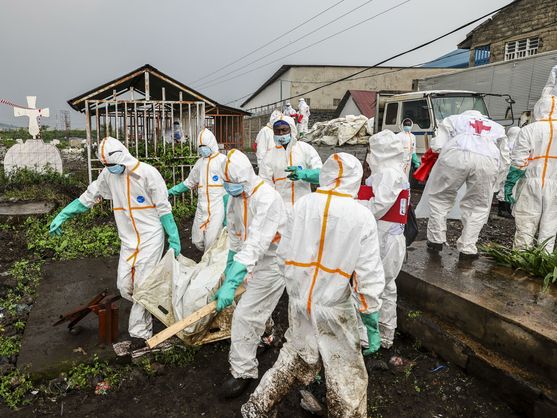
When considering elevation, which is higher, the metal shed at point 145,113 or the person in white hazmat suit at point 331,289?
the metal shed at point 145,113

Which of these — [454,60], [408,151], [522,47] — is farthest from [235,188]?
[454,60]

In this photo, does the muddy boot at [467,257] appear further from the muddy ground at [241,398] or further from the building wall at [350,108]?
the building wall at [350,108]

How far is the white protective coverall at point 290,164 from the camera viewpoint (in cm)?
528

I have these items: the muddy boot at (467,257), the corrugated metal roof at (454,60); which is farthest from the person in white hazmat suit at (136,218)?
the corrugated metal roof at (454,60)

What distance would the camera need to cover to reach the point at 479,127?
14.4ft

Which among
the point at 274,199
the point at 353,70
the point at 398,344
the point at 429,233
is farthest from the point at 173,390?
the point at 353,70

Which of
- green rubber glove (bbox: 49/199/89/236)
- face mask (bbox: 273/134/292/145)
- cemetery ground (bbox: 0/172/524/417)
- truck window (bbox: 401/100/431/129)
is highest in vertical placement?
truck window (bbox: 401/100/431/129)

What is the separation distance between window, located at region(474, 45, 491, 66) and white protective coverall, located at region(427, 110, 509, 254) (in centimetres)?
1558

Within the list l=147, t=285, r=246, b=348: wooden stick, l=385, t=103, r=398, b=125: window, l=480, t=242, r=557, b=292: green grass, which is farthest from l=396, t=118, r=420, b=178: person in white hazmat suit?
l=147, t=285, r=246, b=348: wooden stick

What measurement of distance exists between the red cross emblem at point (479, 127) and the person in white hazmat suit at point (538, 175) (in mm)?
513

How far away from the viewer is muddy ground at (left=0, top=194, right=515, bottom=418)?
2.95 metres

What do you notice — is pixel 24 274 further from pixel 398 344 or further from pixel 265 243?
pixel 398 344

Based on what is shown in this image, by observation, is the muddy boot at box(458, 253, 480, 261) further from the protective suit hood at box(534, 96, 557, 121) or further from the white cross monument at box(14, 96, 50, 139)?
the white cross monument at box(14, 96, 50, 139)

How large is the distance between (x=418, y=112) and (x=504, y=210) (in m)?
3.66
